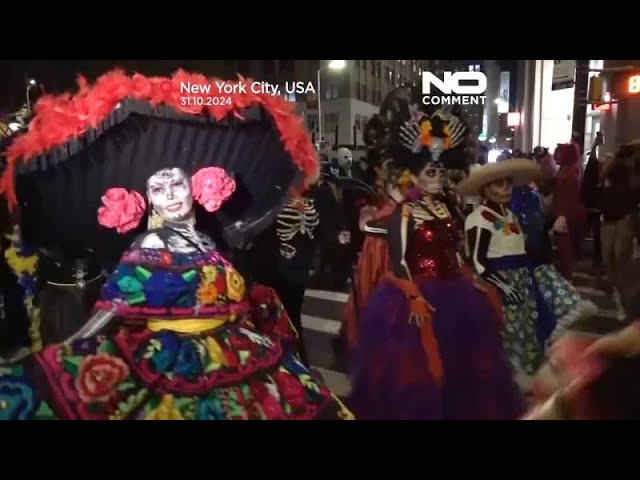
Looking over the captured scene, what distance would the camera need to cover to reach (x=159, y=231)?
8.57 ft

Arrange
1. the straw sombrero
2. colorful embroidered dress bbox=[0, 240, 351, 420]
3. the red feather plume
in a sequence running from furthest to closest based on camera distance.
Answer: the straw sombrero
colorful embroidered dress bbox=[0, 240, 351, 420]
the red feather plume

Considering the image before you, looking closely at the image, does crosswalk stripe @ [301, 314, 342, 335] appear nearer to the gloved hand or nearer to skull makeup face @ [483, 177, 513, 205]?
the gloved hand

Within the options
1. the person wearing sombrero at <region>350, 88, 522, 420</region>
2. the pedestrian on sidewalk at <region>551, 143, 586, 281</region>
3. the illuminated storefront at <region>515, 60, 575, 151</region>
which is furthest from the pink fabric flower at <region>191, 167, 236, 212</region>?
the pedestrian on sidewalk at <region>551, 143, 586, 281</region>

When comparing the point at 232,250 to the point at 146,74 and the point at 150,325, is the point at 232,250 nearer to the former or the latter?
the point at 150,325

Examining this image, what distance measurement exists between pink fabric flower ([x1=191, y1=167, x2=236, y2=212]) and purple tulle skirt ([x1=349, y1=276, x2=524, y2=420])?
753 mm

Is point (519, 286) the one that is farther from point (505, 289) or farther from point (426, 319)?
point (426, 319)

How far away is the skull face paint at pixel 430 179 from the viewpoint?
106 inches

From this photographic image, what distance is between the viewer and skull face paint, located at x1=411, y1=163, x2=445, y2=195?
269cm

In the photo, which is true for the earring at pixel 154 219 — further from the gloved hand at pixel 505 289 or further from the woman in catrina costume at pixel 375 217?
the gloved hand at pixel 505 289

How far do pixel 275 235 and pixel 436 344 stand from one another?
83 centimetres

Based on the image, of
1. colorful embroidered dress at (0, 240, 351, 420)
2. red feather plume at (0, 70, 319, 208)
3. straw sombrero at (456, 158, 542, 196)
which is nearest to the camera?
red feather plume at (0, 70, 319, 208)

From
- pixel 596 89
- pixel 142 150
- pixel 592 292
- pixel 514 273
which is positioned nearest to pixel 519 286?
pixel 514 273

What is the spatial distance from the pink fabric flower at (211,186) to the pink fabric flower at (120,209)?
8.7 inches
